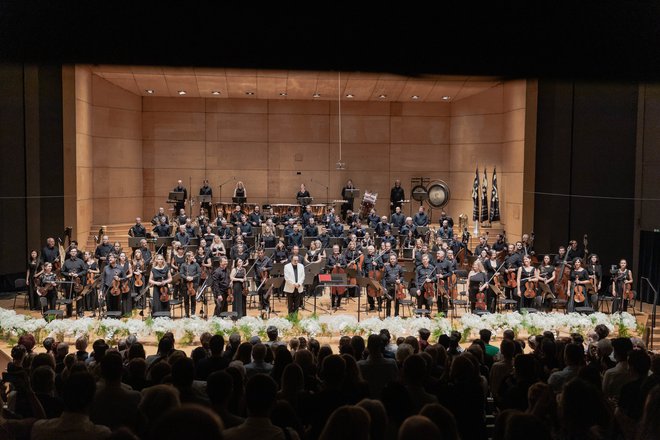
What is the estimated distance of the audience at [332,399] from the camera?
108 inches

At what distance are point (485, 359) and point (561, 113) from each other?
1457 centimetres

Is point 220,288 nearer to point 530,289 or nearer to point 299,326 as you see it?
point 299,326

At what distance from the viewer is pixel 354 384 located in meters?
4.41

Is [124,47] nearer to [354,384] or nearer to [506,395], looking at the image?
[354,384]

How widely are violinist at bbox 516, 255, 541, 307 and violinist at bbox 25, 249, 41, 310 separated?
10.3 metres

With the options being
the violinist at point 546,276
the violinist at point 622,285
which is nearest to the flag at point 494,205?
the violinist at point 546,276

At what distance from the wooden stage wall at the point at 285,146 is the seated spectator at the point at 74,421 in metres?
22.6

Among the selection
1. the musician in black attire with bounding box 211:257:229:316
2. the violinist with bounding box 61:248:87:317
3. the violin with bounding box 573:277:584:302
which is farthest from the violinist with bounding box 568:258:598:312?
the violinist with bounding box 61:248:87:317

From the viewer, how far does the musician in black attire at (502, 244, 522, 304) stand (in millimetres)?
15578

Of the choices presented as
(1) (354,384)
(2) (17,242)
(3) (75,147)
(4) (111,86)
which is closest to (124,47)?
(1) (354,384)

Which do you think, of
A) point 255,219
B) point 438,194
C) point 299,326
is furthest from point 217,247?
point 438,194

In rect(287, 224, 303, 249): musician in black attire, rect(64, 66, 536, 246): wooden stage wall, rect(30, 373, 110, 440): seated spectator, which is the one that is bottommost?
rect(287, 224, 303, 249): musician in black attire

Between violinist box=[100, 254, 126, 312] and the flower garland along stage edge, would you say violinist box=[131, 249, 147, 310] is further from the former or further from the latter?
the flower garland along stage edge

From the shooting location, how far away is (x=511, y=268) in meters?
15.6
